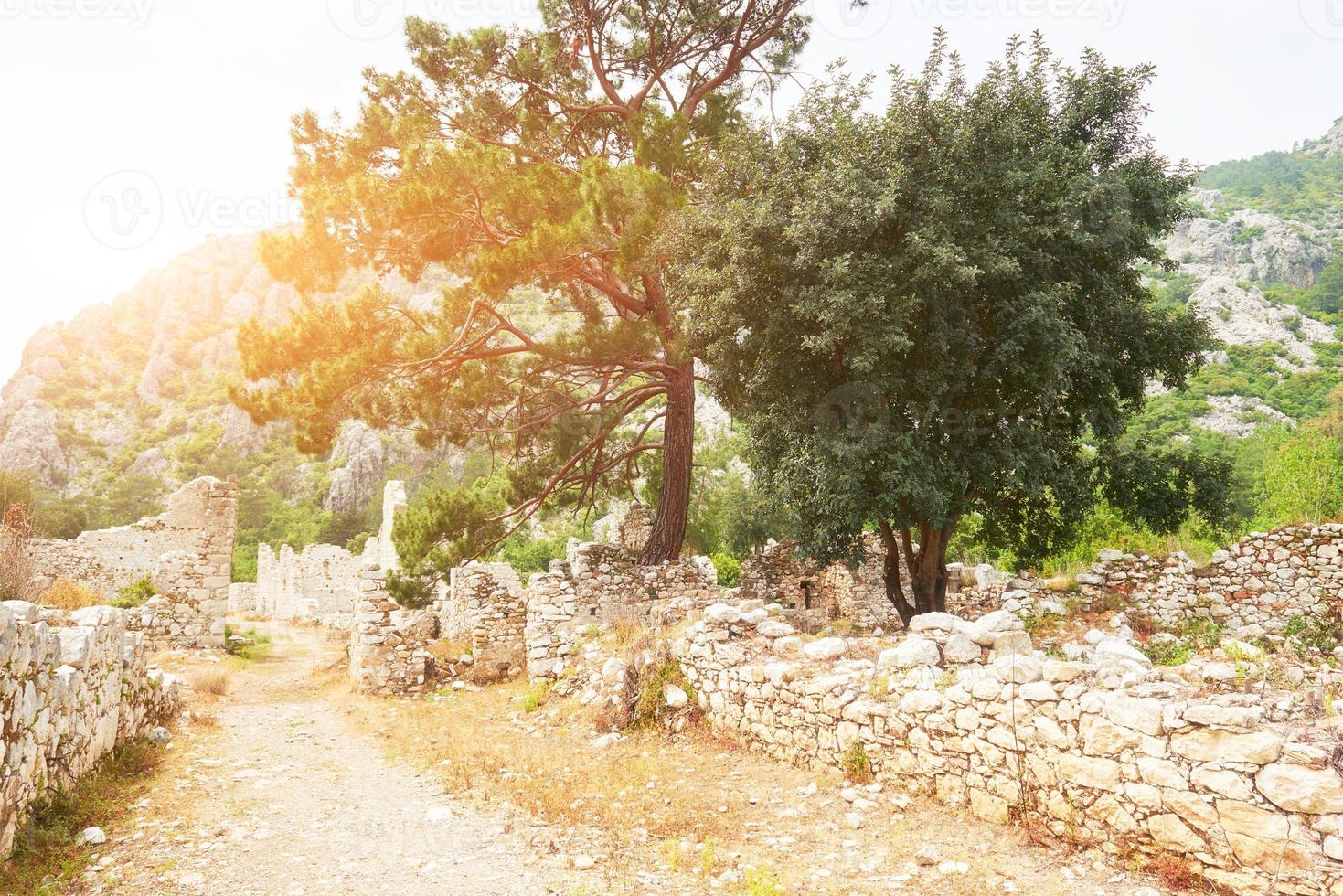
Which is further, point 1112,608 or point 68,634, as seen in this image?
point 1112,608

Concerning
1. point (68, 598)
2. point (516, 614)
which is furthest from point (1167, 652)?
point (68, 598)

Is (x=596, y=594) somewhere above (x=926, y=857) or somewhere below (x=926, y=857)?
above

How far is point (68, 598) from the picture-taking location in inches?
559

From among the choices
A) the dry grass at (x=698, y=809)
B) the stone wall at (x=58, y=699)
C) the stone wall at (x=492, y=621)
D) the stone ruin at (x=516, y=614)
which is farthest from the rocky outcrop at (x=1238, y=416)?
the stone wall at (x=58, y=699)

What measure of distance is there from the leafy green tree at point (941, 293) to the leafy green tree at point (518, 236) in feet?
7.97

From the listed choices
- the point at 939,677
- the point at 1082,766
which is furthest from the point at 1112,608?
the point at 1082,766

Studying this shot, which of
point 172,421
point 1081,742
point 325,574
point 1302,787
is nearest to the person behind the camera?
point 1302,787

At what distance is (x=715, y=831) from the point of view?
5.06 m

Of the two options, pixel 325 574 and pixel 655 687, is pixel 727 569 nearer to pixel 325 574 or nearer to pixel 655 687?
pixel 325 574

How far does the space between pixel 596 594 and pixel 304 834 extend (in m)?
8.36

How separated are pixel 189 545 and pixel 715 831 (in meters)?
18.3

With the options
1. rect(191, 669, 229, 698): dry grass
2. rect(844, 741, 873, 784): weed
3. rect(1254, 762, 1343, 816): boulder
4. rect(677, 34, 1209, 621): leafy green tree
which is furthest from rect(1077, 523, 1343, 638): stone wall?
rect(191, 669, 229, 698): dry grass

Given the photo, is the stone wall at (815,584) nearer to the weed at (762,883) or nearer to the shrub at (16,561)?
the weed at (762,883)

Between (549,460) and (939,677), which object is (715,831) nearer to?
(939,677)
